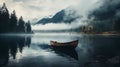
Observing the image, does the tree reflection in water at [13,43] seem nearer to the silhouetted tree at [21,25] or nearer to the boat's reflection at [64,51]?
the silhouetted tree at [21,25]

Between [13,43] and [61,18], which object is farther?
[13,43]

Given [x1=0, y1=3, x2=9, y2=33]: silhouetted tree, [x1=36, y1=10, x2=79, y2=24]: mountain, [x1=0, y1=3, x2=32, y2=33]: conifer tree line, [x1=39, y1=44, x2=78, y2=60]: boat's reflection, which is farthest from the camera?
[x1=0, y1=3, x2=9, y2=33]: silhouetted tree

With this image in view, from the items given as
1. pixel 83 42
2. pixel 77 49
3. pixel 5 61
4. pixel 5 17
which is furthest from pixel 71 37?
pixel 5 17

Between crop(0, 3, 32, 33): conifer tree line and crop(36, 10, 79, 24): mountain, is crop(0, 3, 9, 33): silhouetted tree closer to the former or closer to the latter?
crop(0, 3, 32, 33): conifer tree line

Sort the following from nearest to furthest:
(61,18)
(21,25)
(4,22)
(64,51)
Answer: (61,18)
(21,25)
(64,51)
(4,22)

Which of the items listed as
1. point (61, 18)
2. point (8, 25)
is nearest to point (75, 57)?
point (61, 18)

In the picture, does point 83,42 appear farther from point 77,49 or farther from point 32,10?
point 32,10

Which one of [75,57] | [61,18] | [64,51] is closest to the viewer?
[61,18]

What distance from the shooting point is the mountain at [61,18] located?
798 centimetres

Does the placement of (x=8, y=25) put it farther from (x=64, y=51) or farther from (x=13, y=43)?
(x=64, y=51)

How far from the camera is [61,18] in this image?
318 inches

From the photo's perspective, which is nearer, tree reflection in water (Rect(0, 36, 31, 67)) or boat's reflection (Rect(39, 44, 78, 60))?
boat's reflection (Rect(39, 44, 78, 60))

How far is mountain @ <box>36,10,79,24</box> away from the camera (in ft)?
26.2

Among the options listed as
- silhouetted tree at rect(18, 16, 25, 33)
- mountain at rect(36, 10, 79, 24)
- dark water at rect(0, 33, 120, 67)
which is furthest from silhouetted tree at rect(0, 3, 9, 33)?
mountain at rect(36, 10, 79, 24)
